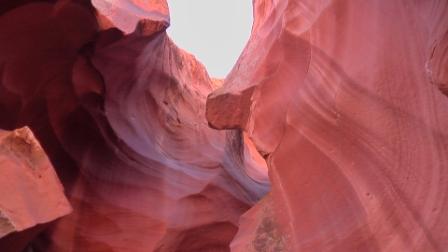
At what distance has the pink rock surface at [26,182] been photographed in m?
2.78

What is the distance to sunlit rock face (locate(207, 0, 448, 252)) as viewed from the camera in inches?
97.4

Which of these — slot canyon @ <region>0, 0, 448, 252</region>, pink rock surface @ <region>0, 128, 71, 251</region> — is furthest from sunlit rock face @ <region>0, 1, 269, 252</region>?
pink rock surface @ <region>0, 128, 71, 251</region>

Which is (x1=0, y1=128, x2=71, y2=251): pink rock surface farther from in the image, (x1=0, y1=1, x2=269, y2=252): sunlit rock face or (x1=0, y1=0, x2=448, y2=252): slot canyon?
(x1=0, y1=1, x2=269, y2=252): sunlit rock face

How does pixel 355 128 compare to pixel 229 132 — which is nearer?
pixel 355 128

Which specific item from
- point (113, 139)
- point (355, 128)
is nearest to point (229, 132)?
point (113, 139)

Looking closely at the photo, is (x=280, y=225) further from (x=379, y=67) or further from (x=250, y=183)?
(x=250, y=183)

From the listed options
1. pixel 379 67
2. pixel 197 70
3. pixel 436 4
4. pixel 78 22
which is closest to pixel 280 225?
pixel 379 67

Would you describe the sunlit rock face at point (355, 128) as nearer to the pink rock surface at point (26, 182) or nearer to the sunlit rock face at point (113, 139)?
the pink rock surface at point (26, 182)

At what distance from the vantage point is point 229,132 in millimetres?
6062

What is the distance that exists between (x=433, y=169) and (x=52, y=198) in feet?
5.36

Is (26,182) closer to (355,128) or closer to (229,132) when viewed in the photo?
(355,128)

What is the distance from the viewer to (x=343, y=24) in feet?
9.89

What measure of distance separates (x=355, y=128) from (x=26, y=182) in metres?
1.47

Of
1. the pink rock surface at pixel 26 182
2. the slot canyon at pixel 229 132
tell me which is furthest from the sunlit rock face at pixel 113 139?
the pink rock surface at pixel 26 182
